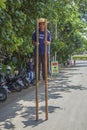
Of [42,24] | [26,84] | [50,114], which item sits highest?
[42,24]

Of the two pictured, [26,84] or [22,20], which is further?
[26,84]

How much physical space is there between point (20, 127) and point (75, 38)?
125 ft

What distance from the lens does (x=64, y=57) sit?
1721 inches

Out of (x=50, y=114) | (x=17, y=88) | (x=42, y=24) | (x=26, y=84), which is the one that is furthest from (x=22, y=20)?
(x=26, y=84)

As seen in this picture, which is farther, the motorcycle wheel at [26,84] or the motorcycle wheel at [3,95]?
the motorcycle wheel at [26,84]

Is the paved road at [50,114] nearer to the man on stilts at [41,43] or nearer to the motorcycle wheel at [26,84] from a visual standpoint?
the man on stilts at [41,43]

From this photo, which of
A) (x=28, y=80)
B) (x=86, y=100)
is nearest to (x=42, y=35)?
(x=86, y=100)

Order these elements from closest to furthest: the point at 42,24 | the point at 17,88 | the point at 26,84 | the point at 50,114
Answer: the point at 42,24 < the point at 50,114 < the point at 17,88 < the point at 26,84

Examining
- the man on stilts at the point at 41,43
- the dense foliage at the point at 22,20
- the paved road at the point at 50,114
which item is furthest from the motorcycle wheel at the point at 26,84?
the man on stilts at the point at 41,43

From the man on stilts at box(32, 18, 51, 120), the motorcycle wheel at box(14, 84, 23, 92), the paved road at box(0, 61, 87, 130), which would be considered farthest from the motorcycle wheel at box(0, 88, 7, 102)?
the man on stilts at box(32, 18, 51, 120)

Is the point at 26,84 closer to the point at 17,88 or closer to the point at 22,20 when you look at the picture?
the point at 17,88

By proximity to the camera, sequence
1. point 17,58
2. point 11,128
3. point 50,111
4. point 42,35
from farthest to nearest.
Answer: point 17,58 < point 50,111 < point 42,35 < point 11,128

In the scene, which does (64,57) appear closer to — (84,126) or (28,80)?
(28,80)

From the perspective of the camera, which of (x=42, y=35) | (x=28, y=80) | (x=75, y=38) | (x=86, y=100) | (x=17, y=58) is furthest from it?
(x=75, y=38)
